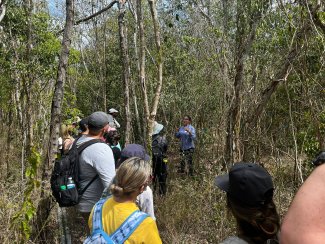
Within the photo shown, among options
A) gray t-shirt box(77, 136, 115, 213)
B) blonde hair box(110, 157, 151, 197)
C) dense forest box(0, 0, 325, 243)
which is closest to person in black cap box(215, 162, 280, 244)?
blonde hair box(110, 157, 151, 197)

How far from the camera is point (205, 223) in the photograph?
17.1 feet

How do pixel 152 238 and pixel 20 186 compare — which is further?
pixel 20 186

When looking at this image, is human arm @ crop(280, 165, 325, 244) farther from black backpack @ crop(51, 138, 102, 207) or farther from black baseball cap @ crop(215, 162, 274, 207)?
black backpack @ crop(51, 138, 102, 207)

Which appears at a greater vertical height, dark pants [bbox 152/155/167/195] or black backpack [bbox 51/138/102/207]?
black backpack [bbox 51/138/102/207]

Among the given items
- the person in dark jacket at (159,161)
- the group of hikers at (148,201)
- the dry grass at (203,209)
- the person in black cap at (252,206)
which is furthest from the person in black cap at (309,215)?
the person in dark jacket at (159,161)

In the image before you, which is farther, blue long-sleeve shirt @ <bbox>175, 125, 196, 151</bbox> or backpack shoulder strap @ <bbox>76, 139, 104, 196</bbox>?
blue long-sleeve shirt @ <bbox>175, 125, 196, 151</bbox>

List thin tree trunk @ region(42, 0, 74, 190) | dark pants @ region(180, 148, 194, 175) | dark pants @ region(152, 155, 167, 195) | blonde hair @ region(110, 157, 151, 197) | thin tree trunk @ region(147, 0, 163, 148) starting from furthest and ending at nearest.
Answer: dark pants @ region(180, 148, 194, 175) < dark pants @ region(152, 155, 167, 195) < thin tree trunk @ region(147, 0, 163, 148) < thin tree trunk @ region(42, 0, 74, 190) < blonde hair @ region(110, 157, 151, 197)

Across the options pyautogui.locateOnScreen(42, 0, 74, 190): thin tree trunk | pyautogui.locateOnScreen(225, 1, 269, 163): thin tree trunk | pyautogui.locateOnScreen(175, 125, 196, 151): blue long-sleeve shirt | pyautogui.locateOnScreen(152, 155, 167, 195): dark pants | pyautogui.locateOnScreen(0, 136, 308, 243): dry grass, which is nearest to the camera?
pyautogui.locateOnScreen(0, 136, 308, 243): dry grass

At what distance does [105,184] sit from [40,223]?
1.58 meters

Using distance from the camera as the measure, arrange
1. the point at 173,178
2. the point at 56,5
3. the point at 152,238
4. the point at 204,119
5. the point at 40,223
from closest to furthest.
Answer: the point at 152,238 → the point at 40,223 → the point at 173,178 → the point at 204,119 → the point at 56,5

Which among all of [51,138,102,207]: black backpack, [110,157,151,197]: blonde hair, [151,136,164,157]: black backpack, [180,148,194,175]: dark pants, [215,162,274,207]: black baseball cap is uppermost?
[215,162,274,207]: black baseball cap

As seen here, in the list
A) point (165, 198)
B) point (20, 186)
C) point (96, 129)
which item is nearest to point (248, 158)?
point (165, 198)

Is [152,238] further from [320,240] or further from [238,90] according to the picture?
[238,90]

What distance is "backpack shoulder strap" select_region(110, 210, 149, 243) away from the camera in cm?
219
